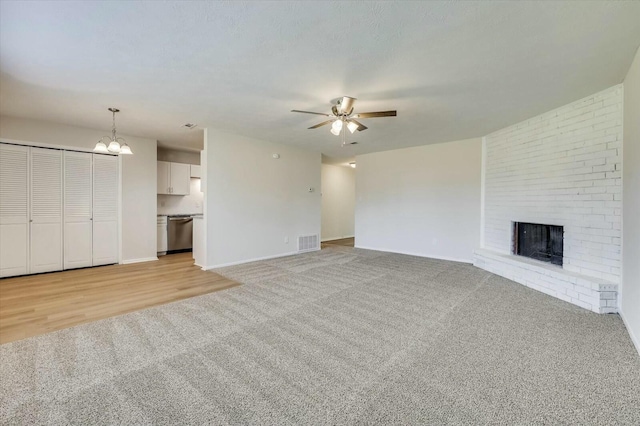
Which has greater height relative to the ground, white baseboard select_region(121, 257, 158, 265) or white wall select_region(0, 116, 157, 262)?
white wall select_region(0, 116, 157, 262)

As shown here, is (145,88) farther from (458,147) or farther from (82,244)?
(458,147)

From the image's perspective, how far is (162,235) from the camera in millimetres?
6605

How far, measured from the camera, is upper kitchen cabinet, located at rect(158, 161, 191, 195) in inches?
258

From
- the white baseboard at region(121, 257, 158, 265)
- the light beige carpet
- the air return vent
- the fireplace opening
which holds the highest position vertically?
the fireplace opening

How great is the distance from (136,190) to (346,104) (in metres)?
4.84

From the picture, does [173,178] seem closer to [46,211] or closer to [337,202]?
[46,211]

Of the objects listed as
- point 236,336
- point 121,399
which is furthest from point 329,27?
point 121,399

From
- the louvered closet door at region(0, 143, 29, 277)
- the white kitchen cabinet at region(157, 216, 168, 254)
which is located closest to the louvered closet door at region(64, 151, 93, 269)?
the louvered closet door at region(0, 143, 29, 277)

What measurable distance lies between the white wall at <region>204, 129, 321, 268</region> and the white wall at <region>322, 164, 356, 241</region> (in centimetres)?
189

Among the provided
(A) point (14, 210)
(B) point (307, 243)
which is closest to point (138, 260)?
(A) point (14, 210)

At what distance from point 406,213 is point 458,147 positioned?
73.3 inches

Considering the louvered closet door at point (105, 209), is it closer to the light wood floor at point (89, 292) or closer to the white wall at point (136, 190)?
the white wall at point (136, 190)

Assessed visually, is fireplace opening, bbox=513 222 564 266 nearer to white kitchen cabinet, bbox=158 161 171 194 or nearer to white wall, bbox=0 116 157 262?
white wall, bbox=0 116 157 262

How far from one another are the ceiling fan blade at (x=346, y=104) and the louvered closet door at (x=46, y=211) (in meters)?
5.15
